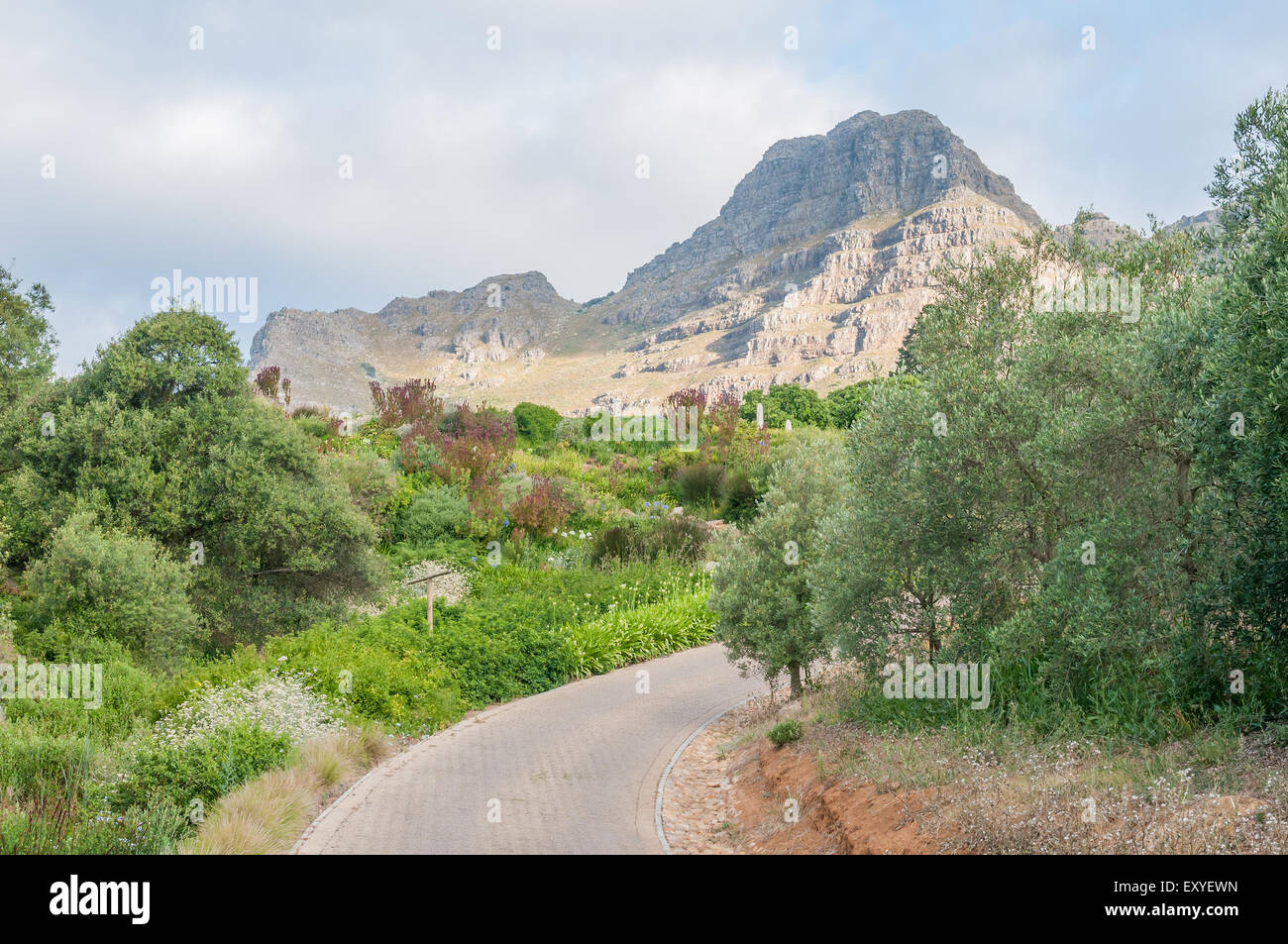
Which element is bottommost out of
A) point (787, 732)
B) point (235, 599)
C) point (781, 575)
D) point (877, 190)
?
point (787, 732)

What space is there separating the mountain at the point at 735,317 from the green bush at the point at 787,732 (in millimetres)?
97342

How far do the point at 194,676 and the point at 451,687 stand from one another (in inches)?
130

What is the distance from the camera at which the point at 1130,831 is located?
5.03 metres

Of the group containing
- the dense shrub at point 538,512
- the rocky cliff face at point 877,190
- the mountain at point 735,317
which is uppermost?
the rocky cliff face at point 877,190

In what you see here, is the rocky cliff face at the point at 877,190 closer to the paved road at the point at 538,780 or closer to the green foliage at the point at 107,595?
the paved road at the point at 538,780

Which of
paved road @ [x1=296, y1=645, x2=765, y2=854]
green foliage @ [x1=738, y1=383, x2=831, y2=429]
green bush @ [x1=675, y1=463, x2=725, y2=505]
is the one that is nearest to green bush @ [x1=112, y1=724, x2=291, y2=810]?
paved road @ [x1=296, y1=645, x2=765, y2=854]

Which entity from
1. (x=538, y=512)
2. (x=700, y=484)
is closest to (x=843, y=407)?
(x=700, y=484)

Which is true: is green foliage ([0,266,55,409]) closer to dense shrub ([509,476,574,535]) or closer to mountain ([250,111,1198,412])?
dense shrub ([509,476,574,535])
